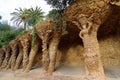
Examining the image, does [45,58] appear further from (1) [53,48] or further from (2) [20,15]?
(2) [20,15]

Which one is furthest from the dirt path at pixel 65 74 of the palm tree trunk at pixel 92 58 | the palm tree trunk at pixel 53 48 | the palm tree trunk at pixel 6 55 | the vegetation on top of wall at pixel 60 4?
the palm tree trunk at pixel 6 55

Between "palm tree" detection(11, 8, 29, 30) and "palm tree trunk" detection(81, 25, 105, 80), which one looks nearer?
"palm tree trunk" detection(81, 25, 105, 80)

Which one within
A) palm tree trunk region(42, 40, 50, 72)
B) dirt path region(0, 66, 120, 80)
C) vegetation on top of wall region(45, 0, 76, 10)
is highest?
vegetation on top of wall region(45, 0, 76, 10)

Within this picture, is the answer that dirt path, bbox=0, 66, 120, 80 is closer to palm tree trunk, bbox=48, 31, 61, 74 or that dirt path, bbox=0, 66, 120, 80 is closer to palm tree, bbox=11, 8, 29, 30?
palm tree trunk, bbox=48, 31, 61, 74

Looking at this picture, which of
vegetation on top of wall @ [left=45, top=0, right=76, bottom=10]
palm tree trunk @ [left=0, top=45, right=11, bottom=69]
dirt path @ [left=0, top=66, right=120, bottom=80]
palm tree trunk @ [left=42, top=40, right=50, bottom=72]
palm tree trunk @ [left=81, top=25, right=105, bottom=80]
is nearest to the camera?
palm tree trunk @ [left=81, top=25, right=105, bottom=80]

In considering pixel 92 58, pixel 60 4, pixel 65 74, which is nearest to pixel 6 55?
pixel 65 74

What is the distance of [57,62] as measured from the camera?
1370cm

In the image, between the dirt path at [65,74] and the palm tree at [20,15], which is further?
the palm tree at [20,15]

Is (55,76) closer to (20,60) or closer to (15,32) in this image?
(20,60)

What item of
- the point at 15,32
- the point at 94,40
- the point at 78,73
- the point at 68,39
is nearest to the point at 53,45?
the point at 68,39

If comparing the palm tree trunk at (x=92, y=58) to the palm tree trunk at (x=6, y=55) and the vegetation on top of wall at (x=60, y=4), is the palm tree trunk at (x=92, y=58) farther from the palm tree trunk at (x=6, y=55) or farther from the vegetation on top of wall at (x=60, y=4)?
the palm tree trunk at (x=6, y=55)

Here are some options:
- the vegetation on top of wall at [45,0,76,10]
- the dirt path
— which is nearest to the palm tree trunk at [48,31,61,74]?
the dirt path

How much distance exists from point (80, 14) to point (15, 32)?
12.0 m

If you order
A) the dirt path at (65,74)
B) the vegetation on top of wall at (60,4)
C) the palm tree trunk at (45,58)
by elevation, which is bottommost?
the dirt path at (65,74)
